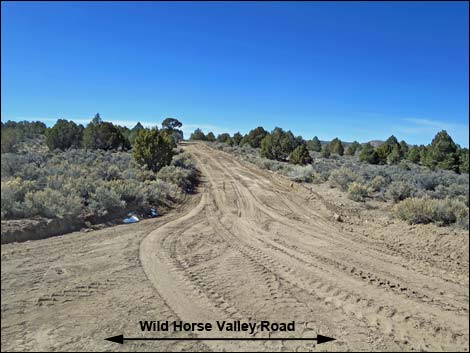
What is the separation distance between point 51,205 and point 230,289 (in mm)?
5302

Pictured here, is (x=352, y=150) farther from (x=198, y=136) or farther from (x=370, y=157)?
(x=198, y=136)

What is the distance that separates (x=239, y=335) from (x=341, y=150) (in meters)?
55.0

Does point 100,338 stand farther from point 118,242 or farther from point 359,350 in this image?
point 118,242

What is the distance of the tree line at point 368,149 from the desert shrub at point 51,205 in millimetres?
17133


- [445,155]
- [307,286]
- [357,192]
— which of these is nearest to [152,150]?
[357,192]

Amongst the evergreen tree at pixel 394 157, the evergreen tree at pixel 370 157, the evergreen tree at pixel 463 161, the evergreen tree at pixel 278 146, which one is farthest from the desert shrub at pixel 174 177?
the evergreen tree at pixel 394 157

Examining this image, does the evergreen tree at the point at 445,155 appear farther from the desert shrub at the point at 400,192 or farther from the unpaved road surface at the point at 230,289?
the unpaved road surface at the point at 230,289

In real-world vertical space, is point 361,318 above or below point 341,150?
below

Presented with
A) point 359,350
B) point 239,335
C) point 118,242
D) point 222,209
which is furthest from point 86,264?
point 222,209

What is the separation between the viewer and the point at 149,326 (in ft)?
13.8

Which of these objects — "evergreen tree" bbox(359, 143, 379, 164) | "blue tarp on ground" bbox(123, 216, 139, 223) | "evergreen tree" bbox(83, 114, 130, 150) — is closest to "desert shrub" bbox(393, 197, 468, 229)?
"blue tarp on ground" bbox(123, 216, 139, 223)

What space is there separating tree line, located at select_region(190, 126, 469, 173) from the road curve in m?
13.3

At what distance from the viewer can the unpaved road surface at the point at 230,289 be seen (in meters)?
3.81

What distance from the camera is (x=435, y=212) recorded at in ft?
32.3
